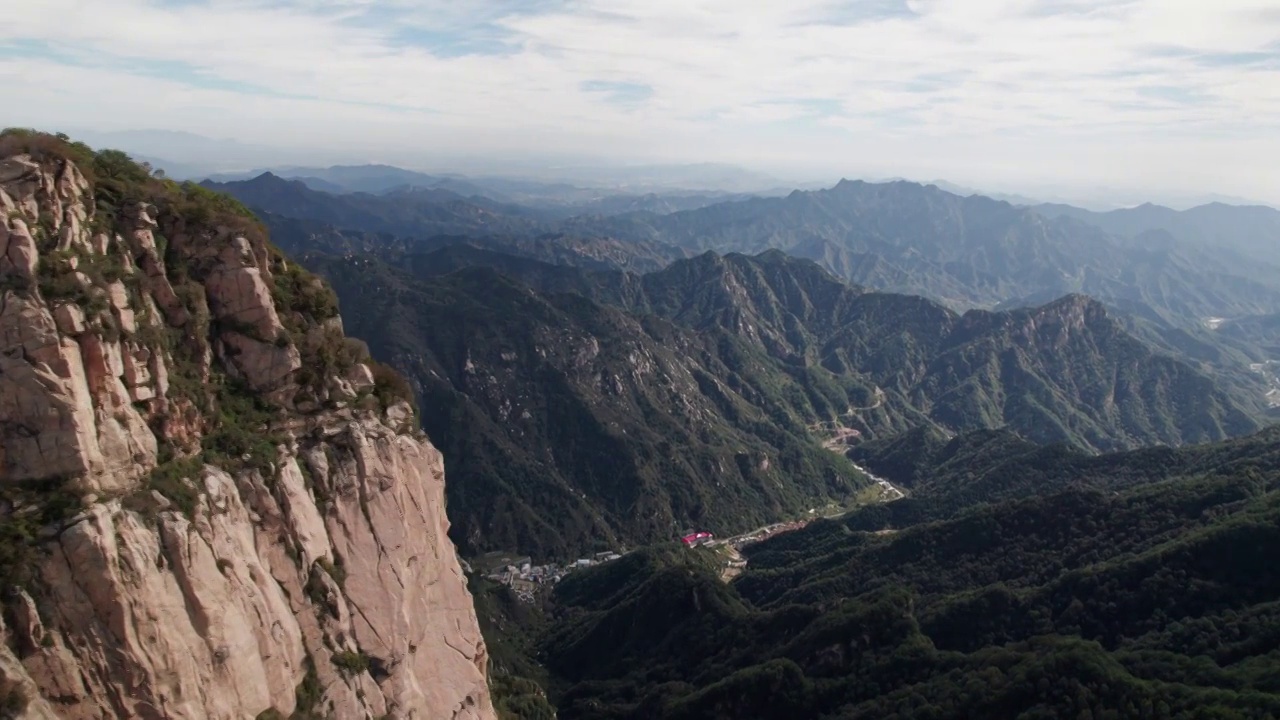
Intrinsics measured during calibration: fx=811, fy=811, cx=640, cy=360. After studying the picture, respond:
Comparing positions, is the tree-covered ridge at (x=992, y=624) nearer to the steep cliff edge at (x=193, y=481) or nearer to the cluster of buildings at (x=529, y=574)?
the cluster of buildings at (x=529, y=574)

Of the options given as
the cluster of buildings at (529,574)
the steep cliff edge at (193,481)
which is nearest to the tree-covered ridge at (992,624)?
the cluster of buildings at (529,574)

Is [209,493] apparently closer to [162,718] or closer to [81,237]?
[162,718]

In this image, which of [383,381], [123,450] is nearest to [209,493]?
[123,450]

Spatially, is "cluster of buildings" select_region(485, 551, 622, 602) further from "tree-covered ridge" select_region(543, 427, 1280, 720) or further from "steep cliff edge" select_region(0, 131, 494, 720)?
"steep cliff edge" select_region(0, 131, 494, 720)

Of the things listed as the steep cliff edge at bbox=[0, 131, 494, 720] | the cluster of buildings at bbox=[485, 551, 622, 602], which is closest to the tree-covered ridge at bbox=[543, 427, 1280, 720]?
the cluster of buildings at bbox=[485, 551, 622, 602]

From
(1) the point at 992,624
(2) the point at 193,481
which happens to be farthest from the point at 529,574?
(2) the point at 193,481

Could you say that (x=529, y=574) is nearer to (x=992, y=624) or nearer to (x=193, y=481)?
(x=992, y=624)
